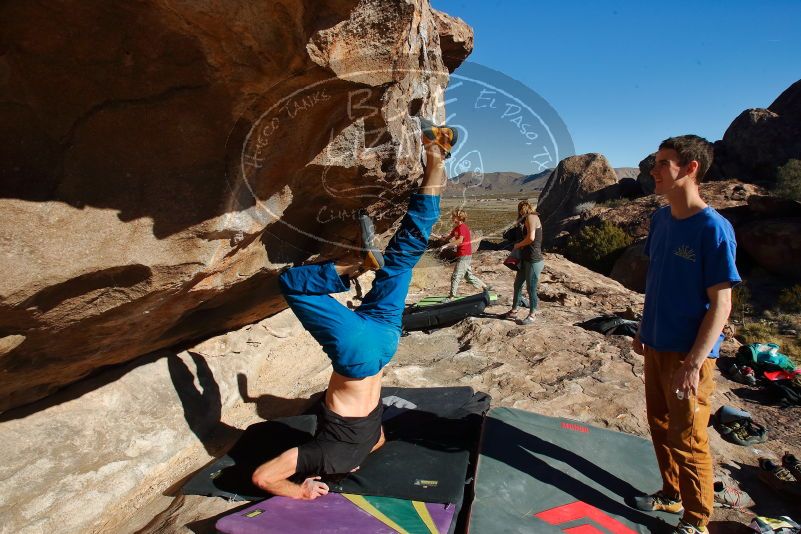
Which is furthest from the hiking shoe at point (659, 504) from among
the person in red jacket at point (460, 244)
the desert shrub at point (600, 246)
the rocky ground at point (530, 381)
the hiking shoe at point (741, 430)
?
the desert shrub at point (600, 246)

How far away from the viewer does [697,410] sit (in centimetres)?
225

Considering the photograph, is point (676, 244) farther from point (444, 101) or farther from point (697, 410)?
point (444, 101)

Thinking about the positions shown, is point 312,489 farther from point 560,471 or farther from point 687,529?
point 687,529

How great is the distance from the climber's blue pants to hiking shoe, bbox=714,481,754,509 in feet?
6.99

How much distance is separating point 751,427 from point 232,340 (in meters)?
4.23

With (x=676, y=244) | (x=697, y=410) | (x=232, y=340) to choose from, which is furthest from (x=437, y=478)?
(x=232, y=340)

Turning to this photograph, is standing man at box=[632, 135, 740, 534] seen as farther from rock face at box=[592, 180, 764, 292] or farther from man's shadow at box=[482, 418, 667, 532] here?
rock face at box=[592, 180, 764, 292]

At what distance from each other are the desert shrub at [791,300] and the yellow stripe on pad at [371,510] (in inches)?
463

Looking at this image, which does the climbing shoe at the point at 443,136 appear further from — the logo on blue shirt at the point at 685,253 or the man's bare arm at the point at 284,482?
the man's bare arm at the point at 284,482

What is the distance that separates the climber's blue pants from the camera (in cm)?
272

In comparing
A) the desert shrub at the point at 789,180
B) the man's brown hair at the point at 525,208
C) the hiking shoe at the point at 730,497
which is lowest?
the hiking shoe at the point at 730,497

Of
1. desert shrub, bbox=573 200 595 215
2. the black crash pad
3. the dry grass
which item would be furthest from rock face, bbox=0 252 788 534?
desert shrub, bbox=573 200 595 215

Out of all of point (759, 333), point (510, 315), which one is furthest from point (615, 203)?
point (510, 315)

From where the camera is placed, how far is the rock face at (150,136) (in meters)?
1.95
